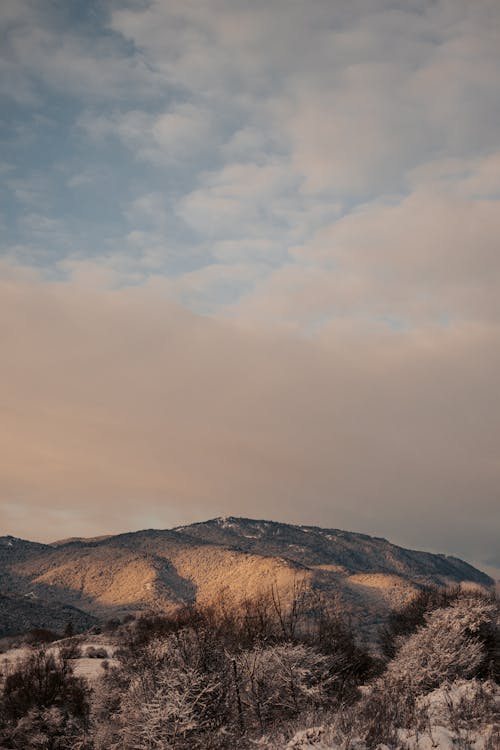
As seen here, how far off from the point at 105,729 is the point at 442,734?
15.6m

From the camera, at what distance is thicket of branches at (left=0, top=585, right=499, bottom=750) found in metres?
14.4

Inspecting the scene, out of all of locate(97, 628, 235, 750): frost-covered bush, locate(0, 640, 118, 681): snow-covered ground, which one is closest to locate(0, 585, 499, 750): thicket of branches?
locate(97, 628, 235, 750): frost-covered bush

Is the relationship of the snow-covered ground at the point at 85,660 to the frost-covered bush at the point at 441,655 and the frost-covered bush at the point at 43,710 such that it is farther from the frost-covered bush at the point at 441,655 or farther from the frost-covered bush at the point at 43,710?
the frost-covered bush at the point at 441,655

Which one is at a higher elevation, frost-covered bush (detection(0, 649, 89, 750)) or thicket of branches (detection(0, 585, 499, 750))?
thicket of branches (detection(0, 585, 499, 750))

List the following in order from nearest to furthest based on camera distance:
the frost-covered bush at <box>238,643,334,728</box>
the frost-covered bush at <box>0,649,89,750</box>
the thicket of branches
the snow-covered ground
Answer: the thicket of branches → the frost-covered bush at <box>238,643,334,728</box> → the frost-covered bush at <box>0,649,89,750</box> → the snow-covered ground

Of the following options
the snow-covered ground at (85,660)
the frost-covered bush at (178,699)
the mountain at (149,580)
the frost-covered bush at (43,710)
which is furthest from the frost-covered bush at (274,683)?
the mountain at (149,580)

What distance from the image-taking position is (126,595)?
144 meters

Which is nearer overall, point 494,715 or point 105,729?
point 494,715

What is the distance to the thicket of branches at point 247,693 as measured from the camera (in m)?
14.4

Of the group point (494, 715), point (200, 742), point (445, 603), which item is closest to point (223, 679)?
point (200, 742)

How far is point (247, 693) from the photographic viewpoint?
20.9 meters

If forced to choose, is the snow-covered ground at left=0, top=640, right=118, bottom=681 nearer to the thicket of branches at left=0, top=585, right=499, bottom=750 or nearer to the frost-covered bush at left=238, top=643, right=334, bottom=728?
the thicket of branches at left=0, top=585, right=499, bottom=750

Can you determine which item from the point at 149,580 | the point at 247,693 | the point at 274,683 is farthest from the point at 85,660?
the point at 149,580

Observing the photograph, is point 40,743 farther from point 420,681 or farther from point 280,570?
point 280,570
